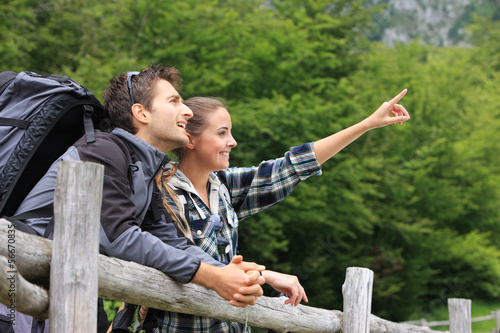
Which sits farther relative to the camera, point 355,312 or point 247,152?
point 247,152

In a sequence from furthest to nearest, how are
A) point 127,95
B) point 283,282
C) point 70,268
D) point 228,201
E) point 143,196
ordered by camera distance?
point 228,201, point 127,95, point 283,282, point 143,196, point 70,268

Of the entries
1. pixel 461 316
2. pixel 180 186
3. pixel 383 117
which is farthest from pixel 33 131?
pixel 461 316

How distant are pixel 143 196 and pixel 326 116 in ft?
35.4

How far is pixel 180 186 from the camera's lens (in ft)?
8.20

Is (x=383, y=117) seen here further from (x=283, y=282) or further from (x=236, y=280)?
(x=236, y=280)

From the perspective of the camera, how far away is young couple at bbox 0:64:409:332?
6.25 feet

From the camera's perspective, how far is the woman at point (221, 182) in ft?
7.88

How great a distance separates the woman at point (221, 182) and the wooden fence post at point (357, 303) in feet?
2.17

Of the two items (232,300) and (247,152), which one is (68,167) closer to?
(232,300)

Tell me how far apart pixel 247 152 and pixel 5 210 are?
390 inches

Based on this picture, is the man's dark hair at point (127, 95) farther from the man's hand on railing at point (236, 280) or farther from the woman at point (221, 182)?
the man's hand on railing at point (236, 280)

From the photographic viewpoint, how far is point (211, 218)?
2.48 metres

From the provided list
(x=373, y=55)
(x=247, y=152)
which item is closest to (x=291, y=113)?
(x=247, y=152)

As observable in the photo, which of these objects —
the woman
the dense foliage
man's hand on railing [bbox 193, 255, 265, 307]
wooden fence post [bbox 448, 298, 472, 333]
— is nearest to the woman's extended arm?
the woman
